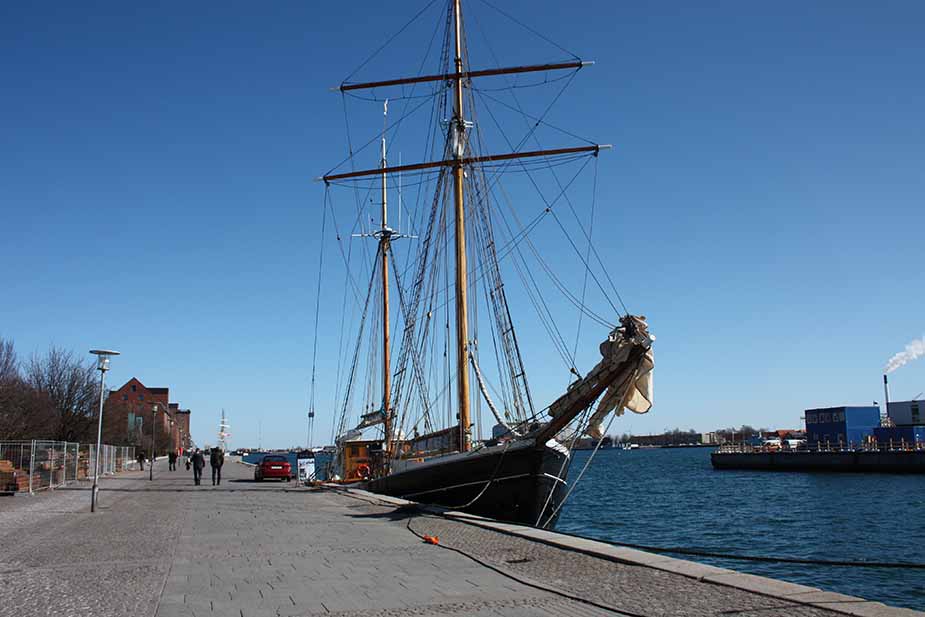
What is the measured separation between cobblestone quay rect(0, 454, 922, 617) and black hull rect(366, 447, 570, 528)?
144 inches

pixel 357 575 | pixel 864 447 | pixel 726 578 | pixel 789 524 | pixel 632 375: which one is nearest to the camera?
pixel 726 578

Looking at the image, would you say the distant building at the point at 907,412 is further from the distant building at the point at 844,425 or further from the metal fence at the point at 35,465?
the metal fence at the point at 35,465

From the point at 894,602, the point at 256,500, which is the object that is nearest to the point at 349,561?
the point at 894,602

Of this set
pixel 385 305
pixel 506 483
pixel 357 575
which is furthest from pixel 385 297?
pixel 357 575

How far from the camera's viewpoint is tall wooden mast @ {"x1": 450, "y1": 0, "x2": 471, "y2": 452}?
2470 centimetres

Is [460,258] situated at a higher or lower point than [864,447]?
higher

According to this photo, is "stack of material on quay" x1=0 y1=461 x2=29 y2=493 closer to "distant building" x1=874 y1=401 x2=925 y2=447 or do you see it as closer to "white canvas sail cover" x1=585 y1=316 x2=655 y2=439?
"white canvas sail cover" x1=585 y1=316 x2=655 y2=439

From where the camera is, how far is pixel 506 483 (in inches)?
812

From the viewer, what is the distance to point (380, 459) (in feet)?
106

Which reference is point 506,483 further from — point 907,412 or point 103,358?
point 907,412

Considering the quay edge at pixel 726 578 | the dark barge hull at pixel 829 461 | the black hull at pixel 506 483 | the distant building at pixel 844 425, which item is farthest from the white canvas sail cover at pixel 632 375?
the distant building at pixel 844 425

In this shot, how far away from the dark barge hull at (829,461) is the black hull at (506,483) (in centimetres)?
5923

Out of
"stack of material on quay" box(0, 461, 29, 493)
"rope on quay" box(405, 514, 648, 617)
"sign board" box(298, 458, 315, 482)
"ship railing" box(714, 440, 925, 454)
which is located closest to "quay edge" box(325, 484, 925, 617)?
"rope on quay" box(405, 514, 648, 617)

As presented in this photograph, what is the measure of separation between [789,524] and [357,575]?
2592cm
